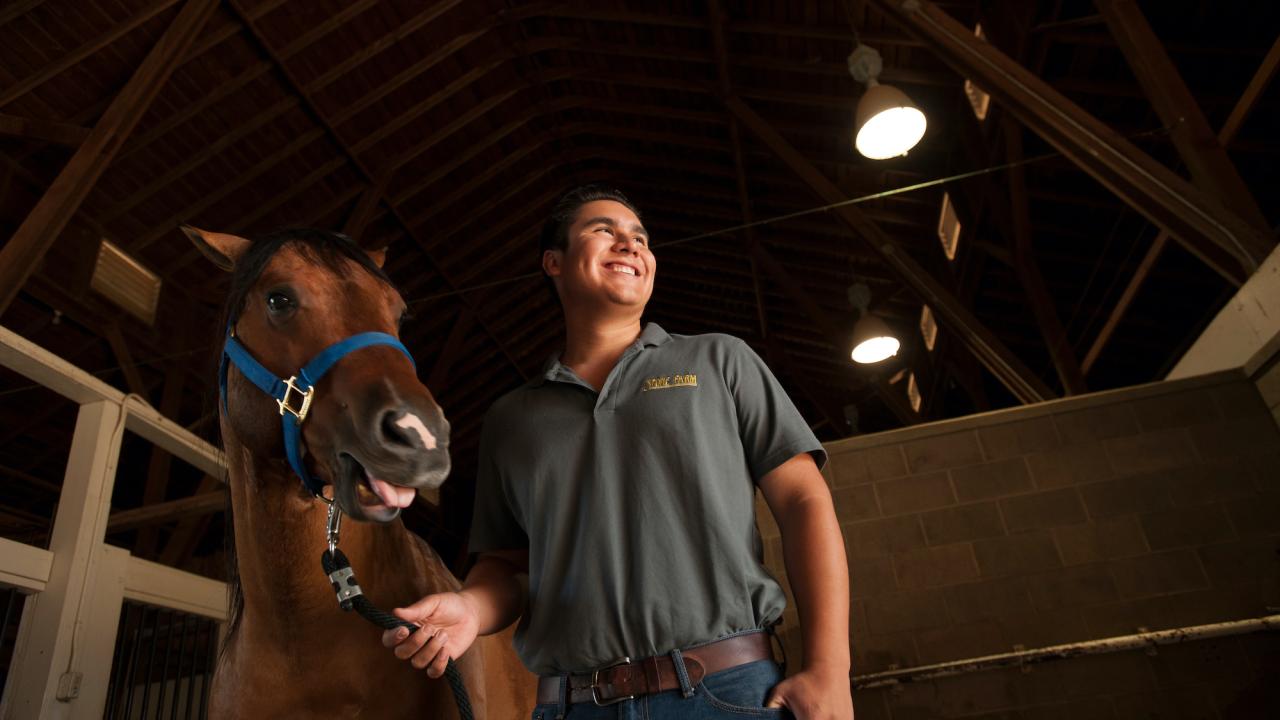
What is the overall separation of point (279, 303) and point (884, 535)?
3924 mm

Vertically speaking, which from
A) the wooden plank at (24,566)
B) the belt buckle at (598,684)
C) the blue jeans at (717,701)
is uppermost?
the wooden plank at (24,566)

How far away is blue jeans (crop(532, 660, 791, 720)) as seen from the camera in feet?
2.92

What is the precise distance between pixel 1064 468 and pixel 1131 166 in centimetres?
174

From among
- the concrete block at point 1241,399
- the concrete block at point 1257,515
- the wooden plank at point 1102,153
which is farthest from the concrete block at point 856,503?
the wooden plank at point 1102,153

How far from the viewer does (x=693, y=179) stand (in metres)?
9.88

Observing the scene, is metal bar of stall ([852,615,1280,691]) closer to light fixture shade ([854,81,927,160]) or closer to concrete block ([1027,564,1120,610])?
concrete block ([1027,564,1120,610])

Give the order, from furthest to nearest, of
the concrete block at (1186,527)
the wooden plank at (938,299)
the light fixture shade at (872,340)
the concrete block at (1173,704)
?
1. the light fixture shade at (872,340)
2. the wooden plank at (938,299)
3. the concrete block at (1186,527)
4. the concrete block at (1173,704)

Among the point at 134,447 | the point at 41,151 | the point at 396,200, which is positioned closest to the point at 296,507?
the point at 41,151

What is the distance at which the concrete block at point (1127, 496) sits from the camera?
421 cm

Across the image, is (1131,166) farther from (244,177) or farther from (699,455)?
(244,177)

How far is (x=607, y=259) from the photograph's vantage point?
133 cm

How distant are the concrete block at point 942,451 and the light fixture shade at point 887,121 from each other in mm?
2004

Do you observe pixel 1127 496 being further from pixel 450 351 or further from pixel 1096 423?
pixel 450 351

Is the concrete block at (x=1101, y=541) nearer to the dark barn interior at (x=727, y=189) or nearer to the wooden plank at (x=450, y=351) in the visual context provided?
the dark barn interior at (x=727, y=189)
